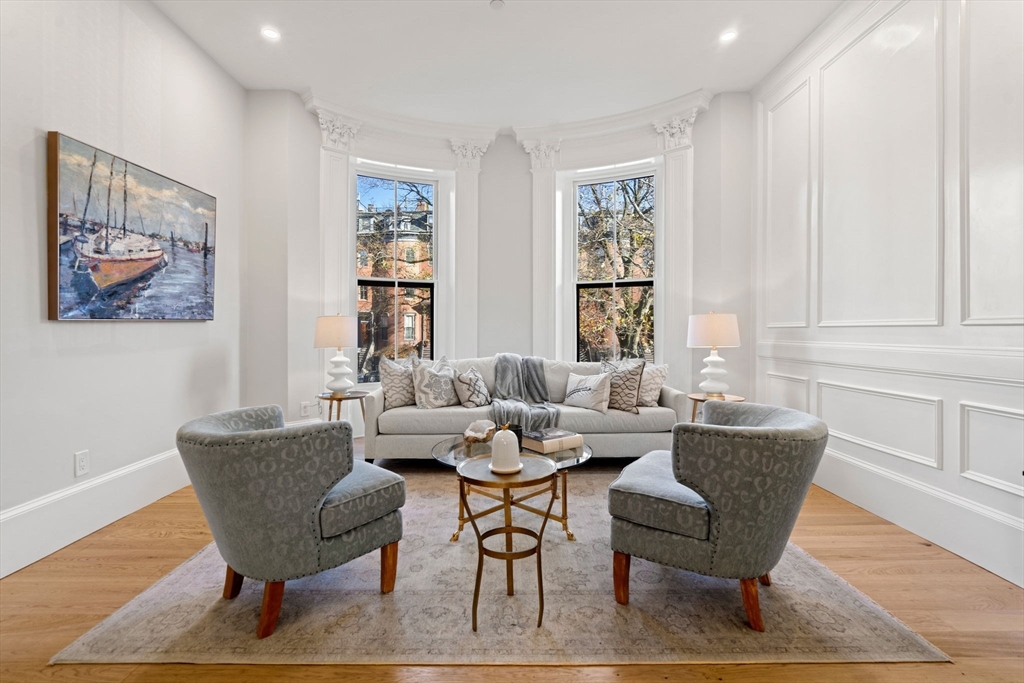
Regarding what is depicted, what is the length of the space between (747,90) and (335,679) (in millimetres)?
5142

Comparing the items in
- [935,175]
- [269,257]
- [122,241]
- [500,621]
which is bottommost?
[500,621]

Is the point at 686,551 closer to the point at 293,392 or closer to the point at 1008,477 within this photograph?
the point at 1008,477

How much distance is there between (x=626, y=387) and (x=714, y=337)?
818mm

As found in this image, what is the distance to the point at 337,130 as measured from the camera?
441cm

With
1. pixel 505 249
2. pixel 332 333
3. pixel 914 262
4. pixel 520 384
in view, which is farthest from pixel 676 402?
pixel 332 333

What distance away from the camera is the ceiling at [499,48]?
3088 mm

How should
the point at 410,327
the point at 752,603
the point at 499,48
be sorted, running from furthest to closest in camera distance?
the point at 410,327 < the point at 499,48 < the point at 752,603

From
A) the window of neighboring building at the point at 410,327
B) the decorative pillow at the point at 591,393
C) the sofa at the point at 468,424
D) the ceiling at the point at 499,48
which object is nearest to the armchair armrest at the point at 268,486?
the sofa at the point at 468,424

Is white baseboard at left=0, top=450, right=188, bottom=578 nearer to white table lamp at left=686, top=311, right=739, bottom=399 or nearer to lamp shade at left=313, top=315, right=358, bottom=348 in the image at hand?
lamp shade at left=313, top=315, right=358, bottom=348

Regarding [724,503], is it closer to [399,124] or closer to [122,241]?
[122,241]

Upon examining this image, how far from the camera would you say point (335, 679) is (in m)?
1.47

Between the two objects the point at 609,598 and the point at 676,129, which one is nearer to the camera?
the point at 609,598

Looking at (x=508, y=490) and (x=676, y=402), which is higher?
(x=676, y=402)

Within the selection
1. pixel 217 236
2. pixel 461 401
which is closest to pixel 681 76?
pixel 461 401
